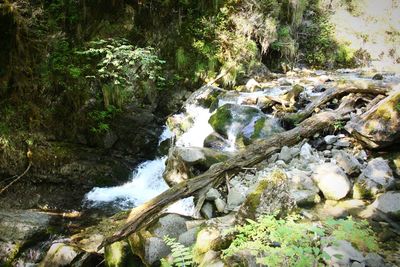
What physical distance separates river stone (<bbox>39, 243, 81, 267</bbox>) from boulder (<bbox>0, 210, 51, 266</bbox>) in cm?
96

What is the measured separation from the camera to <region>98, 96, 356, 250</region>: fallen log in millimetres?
4145

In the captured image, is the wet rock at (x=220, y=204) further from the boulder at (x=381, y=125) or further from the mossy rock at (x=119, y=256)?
the boulder at (x=381, y=125)

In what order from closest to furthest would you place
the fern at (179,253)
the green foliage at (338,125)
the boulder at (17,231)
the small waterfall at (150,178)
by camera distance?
the fern at (179,253) → the boulder at (17,231) → the green foliage at (338,125) → the small waterfall at (150,178)

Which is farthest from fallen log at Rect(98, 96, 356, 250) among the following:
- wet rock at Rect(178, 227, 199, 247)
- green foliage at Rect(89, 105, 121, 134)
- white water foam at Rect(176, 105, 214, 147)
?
green foliage at Rect(89, 105, 121, 134)

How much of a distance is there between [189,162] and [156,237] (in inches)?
77.3

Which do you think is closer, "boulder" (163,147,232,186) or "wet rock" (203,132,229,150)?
"boulder" (163,147,232,186)

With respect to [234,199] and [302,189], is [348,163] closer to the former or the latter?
[302,189]

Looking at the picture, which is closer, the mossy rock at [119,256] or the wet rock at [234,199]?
the mossy rock at [119,256]

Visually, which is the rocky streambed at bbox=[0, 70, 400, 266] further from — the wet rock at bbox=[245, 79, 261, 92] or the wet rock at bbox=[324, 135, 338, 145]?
the wet rock at bbox=[245, 79, 261, 92]

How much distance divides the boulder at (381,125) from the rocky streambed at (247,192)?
0.05 ft

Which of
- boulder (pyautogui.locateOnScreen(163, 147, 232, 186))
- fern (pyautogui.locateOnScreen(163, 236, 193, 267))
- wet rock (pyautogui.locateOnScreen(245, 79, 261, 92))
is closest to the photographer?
fern (pyautogui.locateOnScreen(163, 236, 193, 267))

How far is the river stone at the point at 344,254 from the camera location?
2707 millimetres

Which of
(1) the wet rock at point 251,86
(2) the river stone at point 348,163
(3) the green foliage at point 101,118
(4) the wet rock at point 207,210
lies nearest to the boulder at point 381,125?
(2) the river stone at point 348,163

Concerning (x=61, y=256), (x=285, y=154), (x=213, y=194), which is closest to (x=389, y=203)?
(x=285, y=154)
